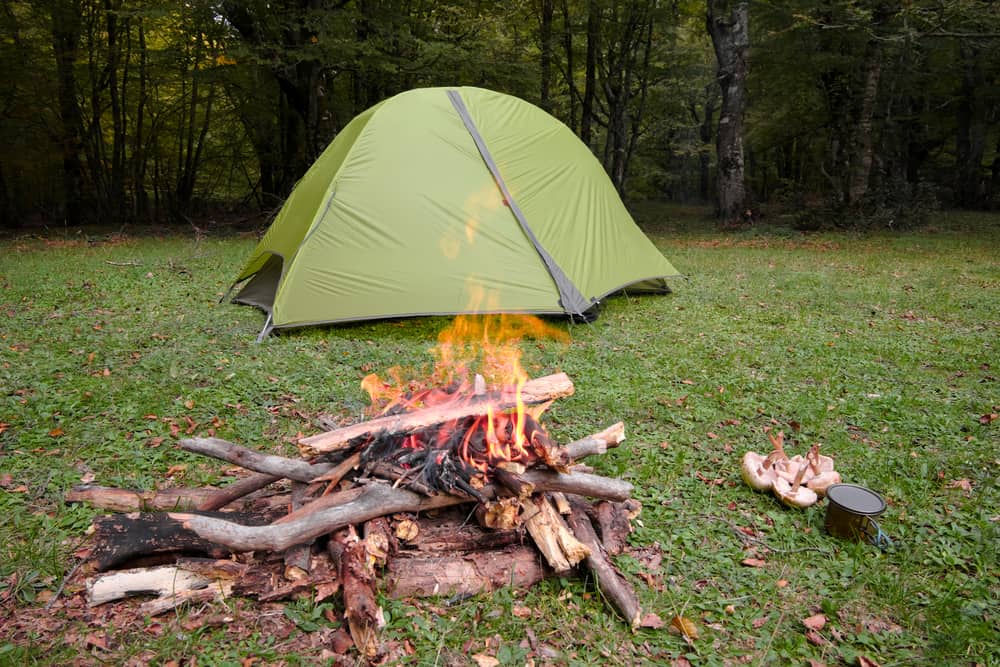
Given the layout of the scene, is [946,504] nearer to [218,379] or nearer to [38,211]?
[218,379]

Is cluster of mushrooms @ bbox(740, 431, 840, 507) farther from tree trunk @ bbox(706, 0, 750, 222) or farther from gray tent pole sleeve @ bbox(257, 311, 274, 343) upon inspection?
tree trunk @ bbox(706, 0, 750, 222)

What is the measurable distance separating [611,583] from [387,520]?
0.99 metres

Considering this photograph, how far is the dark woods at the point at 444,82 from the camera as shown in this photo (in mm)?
13633

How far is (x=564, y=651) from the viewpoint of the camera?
2.27 meters

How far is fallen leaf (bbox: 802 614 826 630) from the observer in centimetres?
241

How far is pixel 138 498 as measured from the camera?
9.74 feet

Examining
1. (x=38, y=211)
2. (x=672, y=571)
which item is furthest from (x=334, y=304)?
(x=38, y=211)

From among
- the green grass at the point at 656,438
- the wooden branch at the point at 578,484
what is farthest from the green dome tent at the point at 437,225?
the wooden branch at the point at 578,484

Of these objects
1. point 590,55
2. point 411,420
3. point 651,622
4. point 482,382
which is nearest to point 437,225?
point 482,382

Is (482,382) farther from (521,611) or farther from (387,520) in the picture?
(521,611)

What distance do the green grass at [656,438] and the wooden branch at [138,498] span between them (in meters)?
0.08

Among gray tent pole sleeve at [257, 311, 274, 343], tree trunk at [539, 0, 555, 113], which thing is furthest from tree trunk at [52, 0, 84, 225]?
gray tent pole sleeve at [257, 311, 274, 343]

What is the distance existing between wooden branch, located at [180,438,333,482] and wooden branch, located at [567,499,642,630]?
4.10 feet

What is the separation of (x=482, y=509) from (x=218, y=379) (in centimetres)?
301
